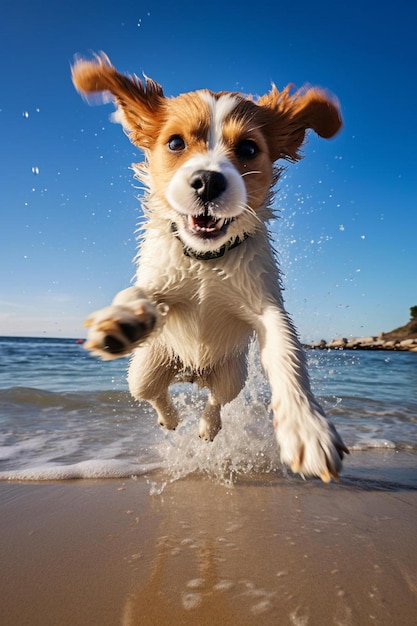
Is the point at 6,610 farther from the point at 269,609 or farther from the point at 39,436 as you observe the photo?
the point at 39,436

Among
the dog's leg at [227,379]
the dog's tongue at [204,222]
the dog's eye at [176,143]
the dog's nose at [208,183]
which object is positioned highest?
the dog's eye at [176,143]

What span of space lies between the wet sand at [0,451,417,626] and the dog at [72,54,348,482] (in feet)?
1.82

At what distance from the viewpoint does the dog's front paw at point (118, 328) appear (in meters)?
2.26

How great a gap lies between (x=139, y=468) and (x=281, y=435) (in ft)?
6.59

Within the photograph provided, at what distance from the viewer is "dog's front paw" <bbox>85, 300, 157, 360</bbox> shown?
7.40 ft

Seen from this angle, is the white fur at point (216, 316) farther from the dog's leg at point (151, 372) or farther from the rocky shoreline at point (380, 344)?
the rocky shoreline at point (380, 344)

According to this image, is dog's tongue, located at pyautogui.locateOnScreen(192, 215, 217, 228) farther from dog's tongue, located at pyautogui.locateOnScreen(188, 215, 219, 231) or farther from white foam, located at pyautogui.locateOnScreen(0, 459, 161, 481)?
white foam, located at pyautogui.locateOnScreen(0, 459, 161, 481)

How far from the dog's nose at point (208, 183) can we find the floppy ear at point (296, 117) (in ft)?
2.26

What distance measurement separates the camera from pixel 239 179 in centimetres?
239

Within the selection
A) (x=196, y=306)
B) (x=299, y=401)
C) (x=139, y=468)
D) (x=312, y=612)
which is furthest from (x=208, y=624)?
(x=139, y=468)

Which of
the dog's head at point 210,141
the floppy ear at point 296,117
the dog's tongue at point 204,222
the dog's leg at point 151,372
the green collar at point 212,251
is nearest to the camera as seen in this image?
the dog's head at point 210,141

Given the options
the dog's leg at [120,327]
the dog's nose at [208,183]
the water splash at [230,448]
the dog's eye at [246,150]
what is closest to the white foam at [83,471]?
the water splash at [230,448]

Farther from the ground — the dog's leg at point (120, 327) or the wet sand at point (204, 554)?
the dog's leg at point (120, 327)

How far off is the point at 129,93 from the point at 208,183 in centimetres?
98
